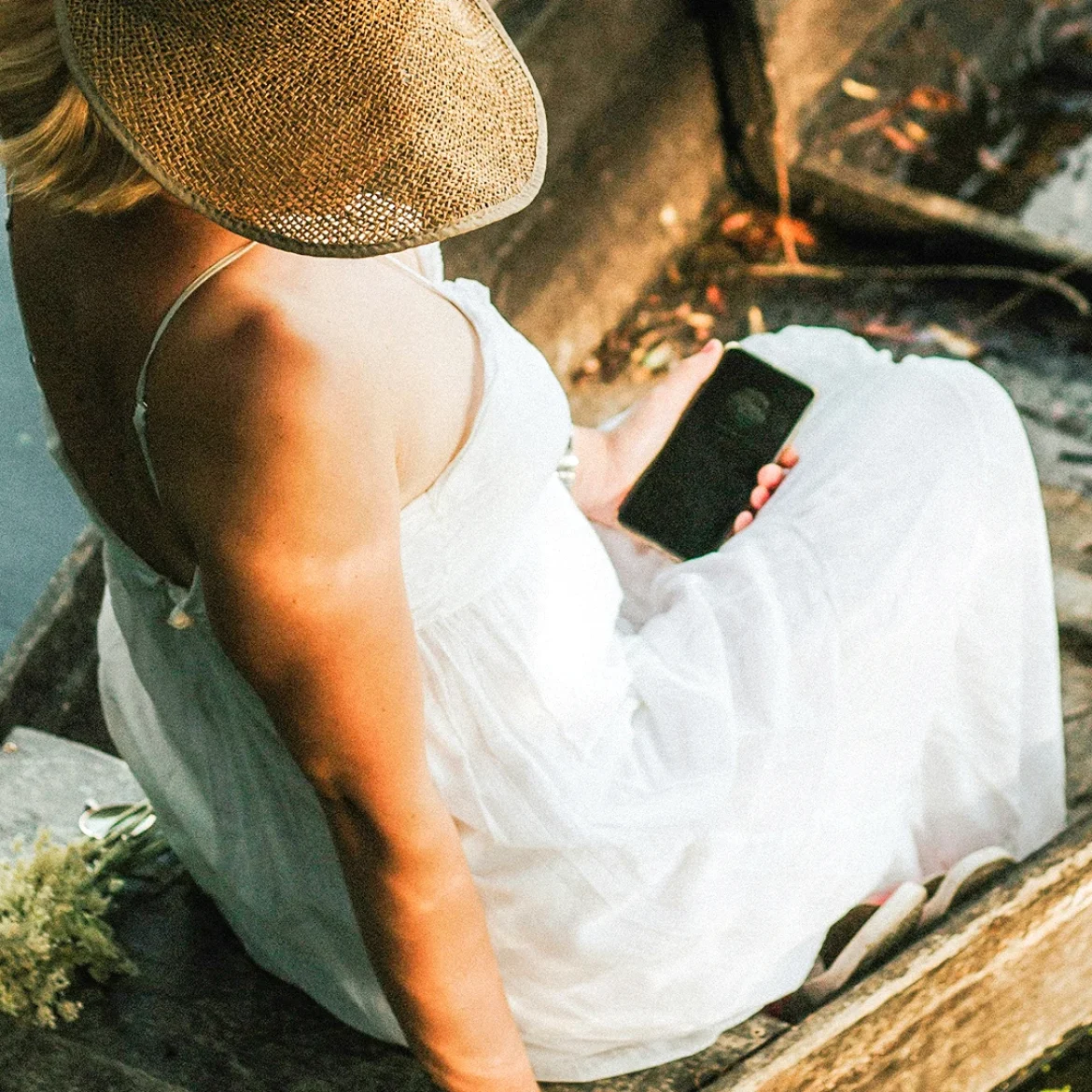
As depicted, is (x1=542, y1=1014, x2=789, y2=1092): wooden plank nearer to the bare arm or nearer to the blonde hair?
the bare arm

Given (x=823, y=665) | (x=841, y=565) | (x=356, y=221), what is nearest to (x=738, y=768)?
(x=823, y=665)

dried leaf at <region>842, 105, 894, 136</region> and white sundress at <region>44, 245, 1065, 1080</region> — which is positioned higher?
dried leaf at <region>842, 105, 894, 136</region>

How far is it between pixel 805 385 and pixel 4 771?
1.49 metres

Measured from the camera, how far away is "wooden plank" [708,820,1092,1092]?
65.1 inches

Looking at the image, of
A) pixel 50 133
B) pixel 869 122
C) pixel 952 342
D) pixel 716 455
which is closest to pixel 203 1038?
pixel 716 455

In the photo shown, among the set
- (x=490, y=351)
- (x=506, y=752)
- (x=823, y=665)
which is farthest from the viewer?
(x=823, y=665)

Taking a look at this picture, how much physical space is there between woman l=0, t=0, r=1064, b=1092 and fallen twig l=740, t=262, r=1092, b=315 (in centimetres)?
171

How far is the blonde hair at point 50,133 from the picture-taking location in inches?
41.4

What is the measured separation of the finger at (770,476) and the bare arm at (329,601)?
0.81m

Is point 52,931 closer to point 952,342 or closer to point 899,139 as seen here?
point 952,342

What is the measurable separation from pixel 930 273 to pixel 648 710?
2456mm

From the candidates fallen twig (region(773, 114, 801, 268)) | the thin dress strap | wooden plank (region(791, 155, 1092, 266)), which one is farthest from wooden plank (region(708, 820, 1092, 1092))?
fallen twig (region(773, 114, 801, 268))

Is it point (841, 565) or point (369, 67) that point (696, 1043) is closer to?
point (841, 565)

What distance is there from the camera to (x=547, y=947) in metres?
1.64
